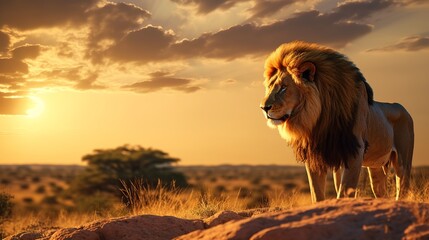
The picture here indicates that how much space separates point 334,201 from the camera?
3498 millimetres

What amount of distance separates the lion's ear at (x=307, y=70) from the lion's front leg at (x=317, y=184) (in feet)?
2.99

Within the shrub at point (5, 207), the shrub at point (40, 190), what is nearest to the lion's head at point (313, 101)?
the shrub at point (5, 207)

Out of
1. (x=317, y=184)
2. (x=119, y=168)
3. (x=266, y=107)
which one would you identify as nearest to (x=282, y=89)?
(x=266, y=107)

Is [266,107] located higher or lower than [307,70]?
lower

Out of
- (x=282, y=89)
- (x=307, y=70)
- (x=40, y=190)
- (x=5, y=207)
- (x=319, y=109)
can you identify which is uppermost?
(x=307, y=70)

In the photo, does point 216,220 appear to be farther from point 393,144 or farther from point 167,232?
point 393,144

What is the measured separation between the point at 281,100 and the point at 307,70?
448mm

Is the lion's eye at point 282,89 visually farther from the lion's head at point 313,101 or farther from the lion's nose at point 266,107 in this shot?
the lion's nose at point 266,107

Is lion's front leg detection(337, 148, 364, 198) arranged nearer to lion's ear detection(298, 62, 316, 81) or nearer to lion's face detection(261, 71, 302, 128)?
lion's face detection(261, 71, 302, 128)

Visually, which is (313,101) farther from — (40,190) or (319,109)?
(40,190)

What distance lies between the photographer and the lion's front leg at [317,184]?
6.42 m

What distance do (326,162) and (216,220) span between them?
1513 millimetres

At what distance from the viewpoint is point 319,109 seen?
634 centimetres

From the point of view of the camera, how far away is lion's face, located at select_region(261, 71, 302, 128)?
Answer: 240 inches
